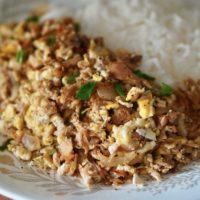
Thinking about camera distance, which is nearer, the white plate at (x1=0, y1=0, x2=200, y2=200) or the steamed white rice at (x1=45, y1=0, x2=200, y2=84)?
the white plate at (x1=0, y1=0, x2=200, y2=200)

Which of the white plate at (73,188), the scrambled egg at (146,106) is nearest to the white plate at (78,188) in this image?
the white plate at (73,188)

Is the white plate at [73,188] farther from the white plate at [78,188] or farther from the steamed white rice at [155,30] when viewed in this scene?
the steamed white rice at [155,30]

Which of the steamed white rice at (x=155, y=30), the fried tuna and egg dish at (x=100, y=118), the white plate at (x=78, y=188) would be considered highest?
the steamed white rice at (x=155, y=30)

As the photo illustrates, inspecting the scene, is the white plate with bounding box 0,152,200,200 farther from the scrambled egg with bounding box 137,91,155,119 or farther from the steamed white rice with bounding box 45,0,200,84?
the steamed white rice with bounding box 45,0,200,84

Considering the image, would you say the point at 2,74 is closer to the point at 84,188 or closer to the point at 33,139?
the point at 33,139

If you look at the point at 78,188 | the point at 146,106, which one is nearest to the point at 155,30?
the point at 146,106

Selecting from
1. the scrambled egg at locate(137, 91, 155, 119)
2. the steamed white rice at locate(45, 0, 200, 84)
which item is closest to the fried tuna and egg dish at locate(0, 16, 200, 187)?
the scrambled egg at locate(137, 91, 155, 119)

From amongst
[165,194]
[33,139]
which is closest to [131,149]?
[165,194]
